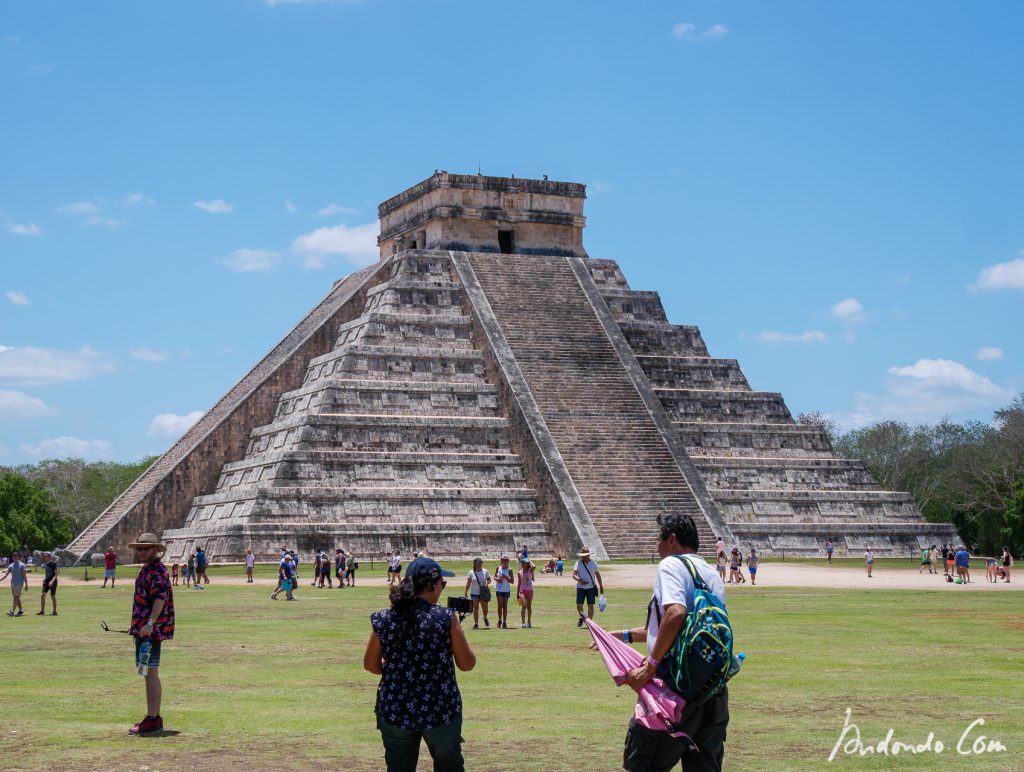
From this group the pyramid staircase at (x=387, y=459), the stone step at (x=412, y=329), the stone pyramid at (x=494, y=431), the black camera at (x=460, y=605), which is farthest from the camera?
the stone step at (x=412, y=329)

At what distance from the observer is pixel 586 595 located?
2083cm

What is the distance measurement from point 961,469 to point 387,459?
3385 cm

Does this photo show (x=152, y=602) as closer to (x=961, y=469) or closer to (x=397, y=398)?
(x=397, y=398)

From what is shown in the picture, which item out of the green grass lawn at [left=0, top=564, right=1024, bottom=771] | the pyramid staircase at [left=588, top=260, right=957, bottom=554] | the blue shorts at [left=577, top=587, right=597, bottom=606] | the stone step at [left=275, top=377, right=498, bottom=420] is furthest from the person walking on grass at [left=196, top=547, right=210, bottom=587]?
the pyramid staircase at [left=588, top=260, right=957, bottom=554]

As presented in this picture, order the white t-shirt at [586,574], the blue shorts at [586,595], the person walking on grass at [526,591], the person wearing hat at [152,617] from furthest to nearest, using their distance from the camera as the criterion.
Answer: the person walking on grass at [526,591], the blue shorts at [586,595], the white t-shirt at [586,574], the person wearing hat at [152,617]

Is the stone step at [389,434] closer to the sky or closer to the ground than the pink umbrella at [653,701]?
closer to the sky

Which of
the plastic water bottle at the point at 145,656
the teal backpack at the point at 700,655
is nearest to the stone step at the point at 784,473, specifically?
the plastic water bottle at the point at 145,656

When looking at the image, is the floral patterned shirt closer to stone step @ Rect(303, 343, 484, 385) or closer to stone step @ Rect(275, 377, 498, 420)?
stone step @ Rect(275, 377, 498, 420)

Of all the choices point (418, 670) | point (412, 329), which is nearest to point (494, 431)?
point (412, 329)

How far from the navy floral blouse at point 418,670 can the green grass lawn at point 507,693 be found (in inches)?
94.3

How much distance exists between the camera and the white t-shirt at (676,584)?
7055 mm

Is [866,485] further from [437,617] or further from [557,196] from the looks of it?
[437,617]

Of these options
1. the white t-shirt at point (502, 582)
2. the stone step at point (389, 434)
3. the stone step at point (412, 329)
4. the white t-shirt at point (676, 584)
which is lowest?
the white t-shirt at point (502, 582)

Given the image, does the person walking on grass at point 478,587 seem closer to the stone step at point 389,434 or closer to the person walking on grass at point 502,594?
the person walking on grass at point 502,594
